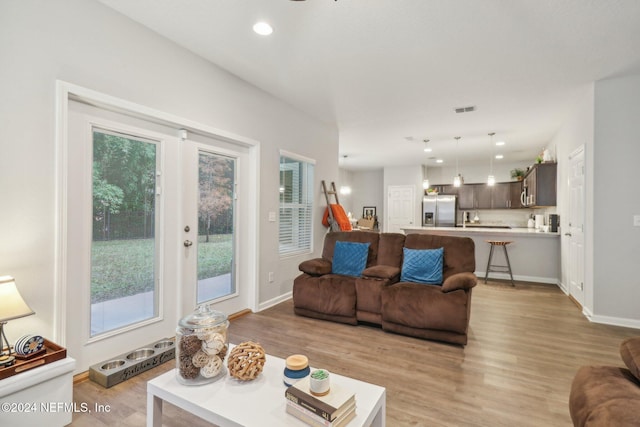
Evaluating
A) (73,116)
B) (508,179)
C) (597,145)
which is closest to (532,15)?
(597,145)

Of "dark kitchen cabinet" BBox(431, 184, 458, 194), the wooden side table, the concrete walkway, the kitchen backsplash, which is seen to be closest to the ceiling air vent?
the concrete walkway

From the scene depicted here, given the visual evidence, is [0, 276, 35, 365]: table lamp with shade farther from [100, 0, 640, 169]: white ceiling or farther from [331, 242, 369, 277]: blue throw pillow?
[331, 242, 369, 277]: blue throw pillow

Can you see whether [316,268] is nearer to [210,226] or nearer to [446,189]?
[210,226]

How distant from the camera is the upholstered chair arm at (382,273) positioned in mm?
3357

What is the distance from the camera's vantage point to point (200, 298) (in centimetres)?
327

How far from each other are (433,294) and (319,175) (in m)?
2.82

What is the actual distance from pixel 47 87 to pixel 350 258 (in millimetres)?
3065

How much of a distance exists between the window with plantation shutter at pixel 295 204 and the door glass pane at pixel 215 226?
3.05 ft

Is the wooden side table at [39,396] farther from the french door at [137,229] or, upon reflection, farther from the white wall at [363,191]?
the white wall at [363,191]

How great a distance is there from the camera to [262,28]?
8.63 ft

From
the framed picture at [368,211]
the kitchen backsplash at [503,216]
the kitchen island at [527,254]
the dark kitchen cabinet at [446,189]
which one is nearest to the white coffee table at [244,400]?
the kitchen island at [527,254]

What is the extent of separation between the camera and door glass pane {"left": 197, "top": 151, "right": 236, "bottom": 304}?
3285mm

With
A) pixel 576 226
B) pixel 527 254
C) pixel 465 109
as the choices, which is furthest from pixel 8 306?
pixel 527 254

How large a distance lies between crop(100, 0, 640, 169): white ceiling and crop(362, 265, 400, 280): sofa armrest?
7.00 feet
